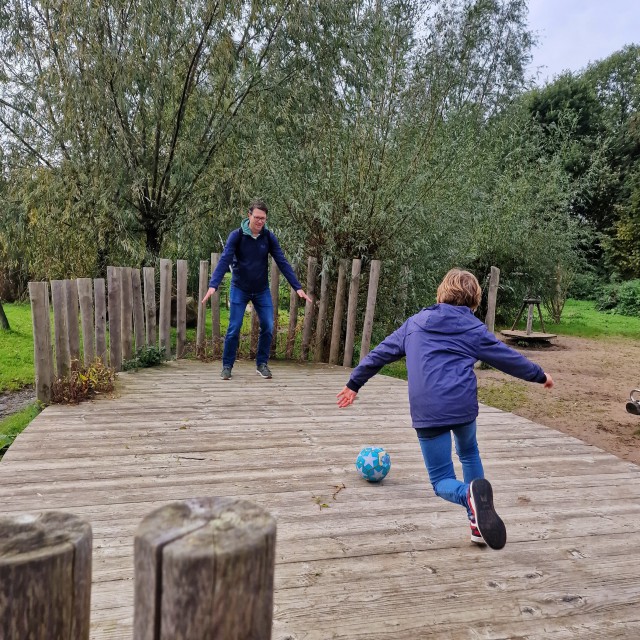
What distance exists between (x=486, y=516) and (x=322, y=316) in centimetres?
507

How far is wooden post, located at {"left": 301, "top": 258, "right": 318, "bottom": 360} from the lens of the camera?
718cm

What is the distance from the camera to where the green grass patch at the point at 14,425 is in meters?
4.69

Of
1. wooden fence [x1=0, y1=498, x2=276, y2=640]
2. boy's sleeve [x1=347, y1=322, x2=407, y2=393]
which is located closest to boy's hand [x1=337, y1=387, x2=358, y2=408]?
boy's sleeve [x1=347, y1=322, x2=407, y2=393]

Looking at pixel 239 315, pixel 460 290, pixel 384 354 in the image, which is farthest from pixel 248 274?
pixel 460 290

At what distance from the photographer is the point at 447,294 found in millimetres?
2850

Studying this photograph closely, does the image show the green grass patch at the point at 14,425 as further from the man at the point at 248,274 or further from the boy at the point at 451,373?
the boy at the point at 451,373

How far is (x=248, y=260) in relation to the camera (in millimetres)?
6145

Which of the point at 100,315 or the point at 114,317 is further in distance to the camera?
the point at 114,317

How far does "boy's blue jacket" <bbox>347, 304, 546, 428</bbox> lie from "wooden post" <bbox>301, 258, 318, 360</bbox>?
174 inches

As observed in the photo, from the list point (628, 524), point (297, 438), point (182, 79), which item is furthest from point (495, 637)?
point (182, 79)

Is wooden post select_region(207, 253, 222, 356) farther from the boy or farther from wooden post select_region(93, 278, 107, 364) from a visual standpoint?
the boy

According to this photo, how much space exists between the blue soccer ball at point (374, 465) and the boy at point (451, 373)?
0.69 meters

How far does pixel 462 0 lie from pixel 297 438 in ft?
43.5

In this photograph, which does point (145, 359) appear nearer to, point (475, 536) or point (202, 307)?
point (202, 307)
